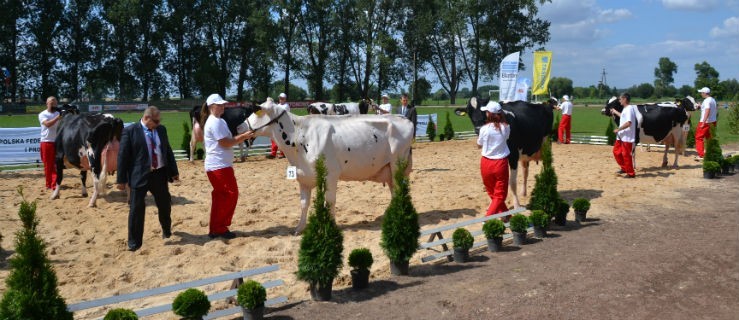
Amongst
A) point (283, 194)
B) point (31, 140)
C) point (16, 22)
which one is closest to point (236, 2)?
point (16, 22)

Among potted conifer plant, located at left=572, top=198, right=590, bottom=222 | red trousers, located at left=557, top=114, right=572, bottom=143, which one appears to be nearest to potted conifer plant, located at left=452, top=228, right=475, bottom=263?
potted conifer plant, located at left=572, top=198, right=590, bottom=222

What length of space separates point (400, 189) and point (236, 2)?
5717 centimetres

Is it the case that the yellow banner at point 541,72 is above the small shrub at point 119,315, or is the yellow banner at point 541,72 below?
above

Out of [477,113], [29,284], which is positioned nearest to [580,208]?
[477,113]

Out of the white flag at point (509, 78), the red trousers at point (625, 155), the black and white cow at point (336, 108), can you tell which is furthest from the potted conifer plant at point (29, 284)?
the white flag at point (509, 78)

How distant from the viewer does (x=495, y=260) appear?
Result: 22.8 ft

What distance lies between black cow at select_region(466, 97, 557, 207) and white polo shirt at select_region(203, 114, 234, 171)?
4687 millimetres

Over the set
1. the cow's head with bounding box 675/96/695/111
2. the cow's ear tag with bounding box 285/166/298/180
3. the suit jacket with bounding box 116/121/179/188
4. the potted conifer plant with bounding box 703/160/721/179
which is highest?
the cow's head with bounding box 675/96/695/111

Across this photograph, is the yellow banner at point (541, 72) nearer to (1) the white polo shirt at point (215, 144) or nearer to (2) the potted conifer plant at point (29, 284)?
(1) the white polo shirt at point (215, 144)

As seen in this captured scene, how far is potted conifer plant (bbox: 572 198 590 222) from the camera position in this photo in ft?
28.9

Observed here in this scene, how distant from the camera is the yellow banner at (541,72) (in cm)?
2550

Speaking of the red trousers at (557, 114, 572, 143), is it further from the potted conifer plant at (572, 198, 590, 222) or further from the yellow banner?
the potted conifer plant at (572, 198, 590, 222)

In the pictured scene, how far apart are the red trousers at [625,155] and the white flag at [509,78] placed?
1185 centimetres

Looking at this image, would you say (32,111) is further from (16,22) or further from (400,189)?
(400,189)
